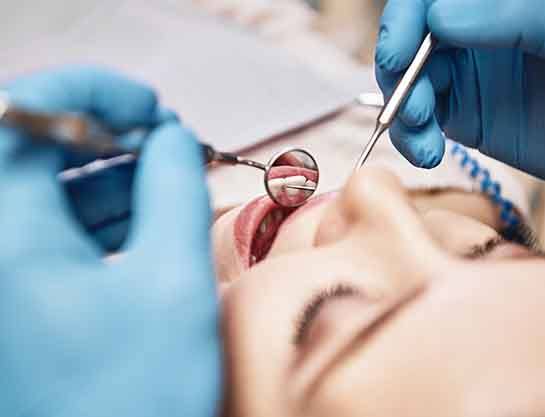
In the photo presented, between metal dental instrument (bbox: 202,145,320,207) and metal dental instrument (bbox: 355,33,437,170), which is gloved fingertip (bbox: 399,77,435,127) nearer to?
metal dental instrument (bbox: 355,33,437,170)

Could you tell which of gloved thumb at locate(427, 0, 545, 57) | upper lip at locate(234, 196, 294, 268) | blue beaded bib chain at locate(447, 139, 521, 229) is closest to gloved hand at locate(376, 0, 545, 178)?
gloved thumb at locate(427, 0, 545, 57)

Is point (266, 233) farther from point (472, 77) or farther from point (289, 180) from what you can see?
point (472, 77)

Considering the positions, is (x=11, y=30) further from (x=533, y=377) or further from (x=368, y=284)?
(x=533, y=377)

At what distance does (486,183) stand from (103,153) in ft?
2.97

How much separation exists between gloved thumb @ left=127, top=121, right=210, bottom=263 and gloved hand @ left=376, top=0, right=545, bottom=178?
41 cm

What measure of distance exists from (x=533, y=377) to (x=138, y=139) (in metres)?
0.44

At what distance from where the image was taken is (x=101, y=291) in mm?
606

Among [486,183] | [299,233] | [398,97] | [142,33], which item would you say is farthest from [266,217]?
[142,33]

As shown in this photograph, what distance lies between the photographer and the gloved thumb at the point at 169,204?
0.62 meters

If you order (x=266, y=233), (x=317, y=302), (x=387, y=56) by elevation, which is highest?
(x=387, y=56)

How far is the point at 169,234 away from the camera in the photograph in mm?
626

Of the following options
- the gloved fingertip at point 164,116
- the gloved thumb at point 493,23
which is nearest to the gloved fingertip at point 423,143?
the gloved thumb at point 493,23

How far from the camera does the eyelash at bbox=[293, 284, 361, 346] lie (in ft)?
2.34

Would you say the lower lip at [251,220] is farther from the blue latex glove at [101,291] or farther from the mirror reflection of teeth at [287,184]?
the blue latex glove at [101,291]
